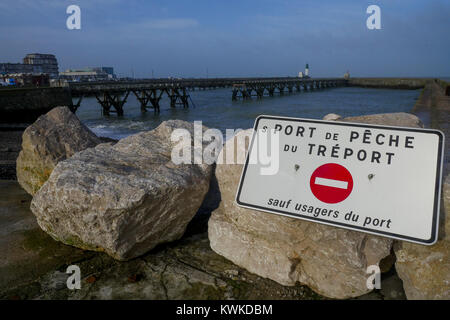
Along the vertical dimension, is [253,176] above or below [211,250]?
above

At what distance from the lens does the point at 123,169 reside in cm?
344

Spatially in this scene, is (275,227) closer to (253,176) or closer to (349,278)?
(253,176)

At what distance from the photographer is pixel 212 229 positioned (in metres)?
3.29

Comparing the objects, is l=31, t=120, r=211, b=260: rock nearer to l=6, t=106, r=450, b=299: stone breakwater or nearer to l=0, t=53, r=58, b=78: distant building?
l=6, t=106, r=450, b=299: stone breakwater

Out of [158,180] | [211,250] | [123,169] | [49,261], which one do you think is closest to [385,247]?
[211,250]

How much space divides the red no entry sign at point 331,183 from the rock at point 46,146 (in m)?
3.95

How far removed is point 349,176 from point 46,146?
442 cm

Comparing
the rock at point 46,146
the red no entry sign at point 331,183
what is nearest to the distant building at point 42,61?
the rock at point 46,146

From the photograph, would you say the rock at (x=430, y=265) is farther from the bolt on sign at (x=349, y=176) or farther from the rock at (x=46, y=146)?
the rock at (x=46, y=146)

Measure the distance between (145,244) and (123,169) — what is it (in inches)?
31.3

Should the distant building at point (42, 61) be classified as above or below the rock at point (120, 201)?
above

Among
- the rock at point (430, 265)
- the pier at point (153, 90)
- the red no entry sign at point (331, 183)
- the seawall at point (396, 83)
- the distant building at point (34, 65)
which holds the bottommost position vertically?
the rock at point (430, 265)

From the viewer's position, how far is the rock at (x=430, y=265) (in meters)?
2.34

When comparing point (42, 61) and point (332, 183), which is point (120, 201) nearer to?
point (332, 183)
